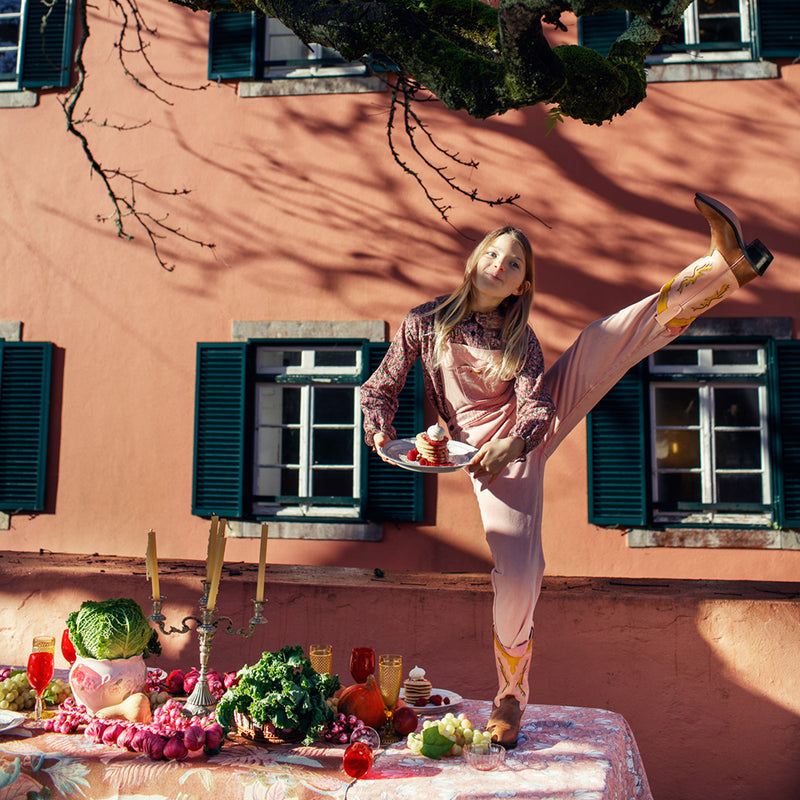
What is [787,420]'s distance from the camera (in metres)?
→ 5.42

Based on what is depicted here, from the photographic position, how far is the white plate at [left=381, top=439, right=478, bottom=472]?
2830 millimetres

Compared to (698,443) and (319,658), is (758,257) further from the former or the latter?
(698,443)

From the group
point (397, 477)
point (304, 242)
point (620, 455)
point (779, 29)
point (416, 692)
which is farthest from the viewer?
point (304, 242)

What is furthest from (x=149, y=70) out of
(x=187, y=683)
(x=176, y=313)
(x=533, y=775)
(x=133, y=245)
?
(x=533, y=775)

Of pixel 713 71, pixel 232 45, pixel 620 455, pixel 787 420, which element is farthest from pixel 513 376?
pixel 232 45

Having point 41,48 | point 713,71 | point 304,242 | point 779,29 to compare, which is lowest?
point 304,242

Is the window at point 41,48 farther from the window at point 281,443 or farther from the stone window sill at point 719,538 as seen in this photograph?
the stone window sill at point 719,538

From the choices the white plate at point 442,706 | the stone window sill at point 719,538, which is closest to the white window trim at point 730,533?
the stone window sill at point 719,538

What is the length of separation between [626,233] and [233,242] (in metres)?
2.74

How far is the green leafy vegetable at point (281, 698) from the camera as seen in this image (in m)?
2.71

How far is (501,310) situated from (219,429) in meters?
3.25

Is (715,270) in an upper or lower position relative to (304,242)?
lower

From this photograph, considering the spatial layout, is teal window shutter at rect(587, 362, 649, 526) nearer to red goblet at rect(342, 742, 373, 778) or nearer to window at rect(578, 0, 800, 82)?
window at rect(578, 0, 800, 82)

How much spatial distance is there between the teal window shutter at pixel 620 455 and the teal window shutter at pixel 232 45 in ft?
11.3
